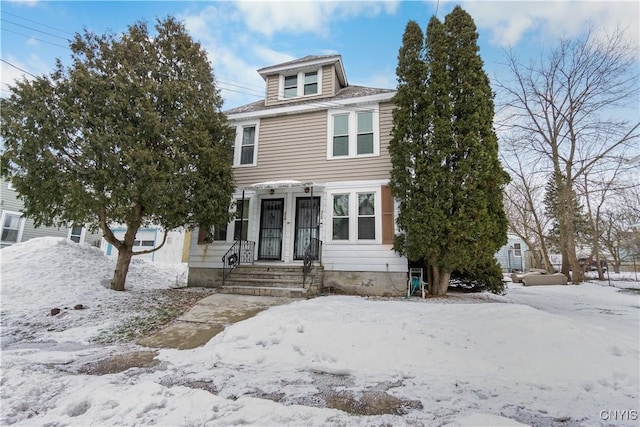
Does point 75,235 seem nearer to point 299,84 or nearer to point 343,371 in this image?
point 299,84

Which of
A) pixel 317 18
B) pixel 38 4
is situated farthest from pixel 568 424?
pixel 38 4

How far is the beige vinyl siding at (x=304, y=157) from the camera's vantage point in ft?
29.3

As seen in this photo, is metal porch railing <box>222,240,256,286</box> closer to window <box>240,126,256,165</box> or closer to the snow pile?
the snow pile

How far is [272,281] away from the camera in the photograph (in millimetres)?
7816

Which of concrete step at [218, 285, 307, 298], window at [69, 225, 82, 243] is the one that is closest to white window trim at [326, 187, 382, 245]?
concrete step at [218, 285, 307, 298]

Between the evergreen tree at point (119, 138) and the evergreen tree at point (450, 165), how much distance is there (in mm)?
5120

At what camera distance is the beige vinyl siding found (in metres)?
8.92

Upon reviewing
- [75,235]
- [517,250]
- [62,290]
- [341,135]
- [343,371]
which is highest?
[341,135]

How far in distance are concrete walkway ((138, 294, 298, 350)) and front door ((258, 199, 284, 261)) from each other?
2390mm

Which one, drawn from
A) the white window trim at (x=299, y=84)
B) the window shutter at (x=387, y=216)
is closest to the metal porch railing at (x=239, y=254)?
the window shutter at (x=387, y=216)

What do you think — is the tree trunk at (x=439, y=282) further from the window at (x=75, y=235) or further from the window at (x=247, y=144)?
the window at (x=75, y=235)

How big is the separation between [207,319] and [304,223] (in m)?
4.53

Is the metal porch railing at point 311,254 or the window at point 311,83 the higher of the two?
the window at point 311,83

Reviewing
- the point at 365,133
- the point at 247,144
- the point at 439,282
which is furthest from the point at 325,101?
the point at 439,282
